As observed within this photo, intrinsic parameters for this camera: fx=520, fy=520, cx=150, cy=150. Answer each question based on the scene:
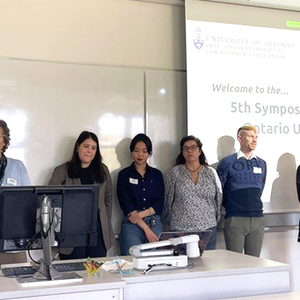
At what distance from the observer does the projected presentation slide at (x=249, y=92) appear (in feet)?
15.8

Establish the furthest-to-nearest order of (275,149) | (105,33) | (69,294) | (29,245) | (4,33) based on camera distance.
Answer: (275,149) < (105,33) < (4,33) < (29,245) < (69,294)

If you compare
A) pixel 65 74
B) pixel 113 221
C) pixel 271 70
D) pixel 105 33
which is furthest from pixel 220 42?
pixel 113 221

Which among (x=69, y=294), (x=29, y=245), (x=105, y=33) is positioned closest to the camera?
(x=69, y=294)

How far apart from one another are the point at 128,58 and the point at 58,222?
8.19ft

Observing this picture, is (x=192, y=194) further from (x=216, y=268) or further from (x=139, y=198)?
(x=216, y=268)

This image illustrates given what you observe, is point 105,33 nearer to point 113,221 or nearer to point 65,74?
point 65,74

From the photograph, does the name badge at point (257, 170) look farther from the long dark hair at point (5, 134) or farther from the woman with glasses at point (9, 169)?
the long dark hair at point (5, 134)

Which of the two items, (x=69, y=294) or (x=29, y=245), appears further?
(x=29, y=245)

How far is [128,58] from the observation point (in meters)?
4.72

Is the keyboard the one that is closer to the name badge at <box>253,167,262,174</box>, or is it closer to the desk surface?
the desk surface

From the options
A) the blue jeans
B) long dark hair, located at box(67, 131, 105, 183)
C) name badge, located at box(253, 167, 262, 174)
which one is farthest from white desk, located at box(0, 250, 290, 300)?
name badge, located at box(253, 167, 262, 174)

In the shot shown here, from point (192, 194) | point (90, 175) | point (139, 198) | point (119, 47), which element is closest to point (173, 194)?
point (192, 194)

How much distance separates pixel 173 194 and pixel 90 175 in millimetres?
759

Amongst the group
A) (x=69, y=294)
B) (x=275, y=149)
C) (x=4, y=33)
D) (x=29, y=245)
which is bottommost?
(x=69, y=294)
